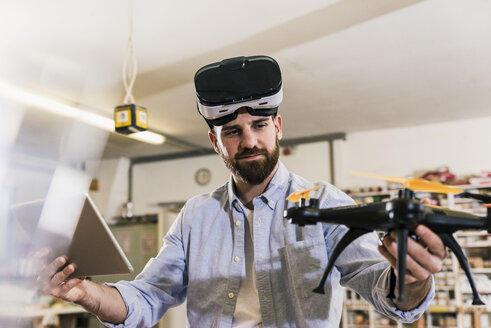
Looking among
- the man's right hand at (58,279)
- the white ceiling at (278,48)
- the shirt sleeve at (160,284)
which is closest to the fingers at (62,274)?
the man's right hand at (58,279)

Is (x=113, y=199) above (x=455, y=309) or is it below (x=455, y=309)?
above

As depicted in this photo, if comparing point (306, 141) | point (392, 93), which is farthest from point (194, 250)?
point (306, 141)

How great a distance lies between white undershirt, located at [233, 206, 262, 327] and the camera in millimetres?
1384

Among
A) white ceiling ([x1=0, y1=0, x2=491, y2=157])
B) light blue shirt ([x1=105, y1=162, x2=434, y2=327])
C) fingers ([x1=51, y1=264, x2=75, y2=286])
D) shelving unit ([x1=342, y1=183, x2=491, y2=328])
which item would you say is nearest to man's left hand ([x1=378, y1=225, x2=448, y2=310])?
light blue shirt ([x1=105, y1=162, x2=434, y2=327])

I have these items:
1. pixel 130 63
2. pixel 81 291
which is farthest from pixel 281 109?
pixel 81 291

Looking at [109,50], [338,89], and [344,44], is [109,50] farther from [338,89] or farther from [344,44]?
[338,89]

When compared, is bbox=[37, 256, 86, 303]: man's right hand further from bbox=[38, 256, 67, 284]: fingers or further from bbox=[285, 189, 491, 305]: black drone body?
bbox=[285, 189, 491, 305]: black drone body

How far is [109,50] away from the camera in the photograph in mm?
4121

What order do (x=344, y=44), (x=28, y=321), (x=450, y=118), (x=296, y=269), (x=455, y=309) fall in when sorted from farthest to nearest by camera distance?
(x=450, y=118) < (x=455, y=309) < (x=344, y=44) < (x=296, y=269) < (x=28, y=321)

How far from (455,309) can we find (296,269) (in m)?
5.18

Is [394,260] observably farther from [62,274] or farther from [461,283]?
[461,283]

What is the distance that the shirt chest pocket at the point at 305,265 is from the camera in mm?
1355

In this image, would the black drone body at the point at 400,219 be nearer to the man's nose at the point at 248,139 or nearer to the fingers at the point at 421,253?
the fingers at the point at 421,253

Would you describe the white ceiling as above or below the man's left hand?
above
